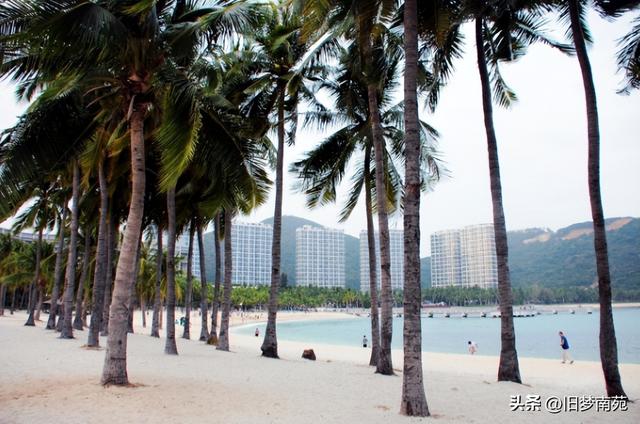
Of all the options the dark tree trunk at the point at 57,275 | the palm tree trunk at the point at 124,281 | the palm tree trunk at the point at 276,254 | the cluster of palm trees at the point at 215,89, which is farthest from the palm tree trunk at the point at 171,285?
the dark tree trunk at the point at 57,275

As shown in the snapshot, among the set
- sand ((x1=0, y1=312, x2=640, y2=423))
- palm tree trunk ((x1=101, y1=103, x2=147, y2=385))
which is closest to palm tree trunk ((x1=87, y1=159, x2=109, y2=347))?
sand ((x1=0, y1=312, x2=640, y2=423))

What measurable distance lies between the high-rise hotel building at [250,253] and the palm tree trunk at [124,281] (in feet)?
578

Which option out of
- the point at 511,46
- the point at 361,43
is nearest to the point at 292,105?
the point at 361,43

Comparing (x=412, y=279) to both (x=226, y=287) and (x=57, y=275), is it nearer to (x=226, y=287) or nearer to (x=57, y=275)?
(x=226, y=287)

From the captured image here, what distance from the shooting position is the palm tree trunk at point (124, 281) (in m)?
8.65

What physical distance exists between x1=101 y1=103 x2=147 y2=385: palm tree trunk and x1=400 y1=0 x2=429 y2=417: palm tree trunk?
16.7ft

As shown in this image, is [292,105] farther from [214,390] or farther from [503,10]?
[214,390]

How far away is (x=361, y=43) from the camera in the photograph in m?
11.4

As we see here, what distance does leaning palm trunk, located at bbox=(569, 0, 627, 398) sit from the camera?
351 inches

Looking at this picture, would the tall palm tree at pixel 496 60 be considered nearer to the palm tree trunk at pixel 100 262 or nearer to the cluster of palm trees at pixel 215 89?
the cluster of palm trees at pixel 215 89

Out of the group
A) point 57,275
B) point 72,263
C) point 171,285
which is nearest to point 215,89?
point 171,285

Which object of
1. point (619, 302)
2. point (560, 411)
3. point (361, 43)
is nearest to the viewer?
point (560, 411)

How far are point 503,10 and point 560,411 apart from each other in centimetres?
909

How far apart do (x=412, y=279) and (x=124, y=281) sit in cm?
533
